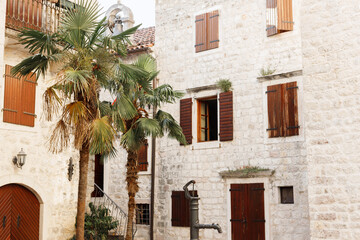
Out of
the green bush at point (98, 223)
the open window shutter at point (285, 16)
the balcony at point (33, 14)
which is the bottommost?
the green bush at point (98, 223)

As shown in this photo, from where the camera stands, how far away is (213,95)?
49.2 feet

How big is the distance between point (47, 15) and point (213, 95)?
512 centimetres

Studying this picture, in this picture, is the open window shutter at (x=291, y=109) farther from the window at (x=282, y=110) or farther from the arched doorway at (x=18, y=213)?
the arched doorway at (x=18, y=213)

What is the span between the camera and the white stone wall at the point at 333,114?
9.43 metres

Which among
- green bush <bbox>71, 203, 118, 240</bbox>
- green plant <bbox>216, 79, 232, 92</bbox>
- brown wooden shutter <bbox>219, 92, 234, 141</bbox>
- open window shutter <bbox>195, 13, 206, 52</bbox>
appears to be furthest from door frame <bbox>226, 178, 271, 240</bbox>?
open window shutter <bbox>195, 13, 206, 52</bbox>

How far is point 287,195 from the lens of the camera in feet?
43.4

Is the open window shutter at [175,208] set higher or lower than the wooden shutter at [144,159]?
lower

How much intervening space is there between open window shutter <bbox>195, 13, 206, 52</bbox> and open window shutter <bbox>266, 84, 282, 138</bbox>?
2755mm

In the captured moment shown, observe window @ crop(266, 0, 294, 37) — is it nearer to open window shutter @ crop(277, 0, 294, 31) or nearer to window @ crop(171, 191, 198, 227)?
open window shutter @ crop(277, 0, 294, 31)

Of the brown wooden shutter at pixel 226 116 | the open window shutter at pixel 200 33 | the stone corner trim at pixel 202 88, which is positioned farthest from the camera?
the open window shutter at pixel 200 33

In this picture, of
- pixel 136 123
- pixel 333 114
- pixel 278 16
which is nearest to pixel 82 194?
pixel 136 123

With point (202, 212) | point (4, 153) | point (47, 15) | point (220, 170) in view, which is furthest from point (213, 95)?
point (4, 153)

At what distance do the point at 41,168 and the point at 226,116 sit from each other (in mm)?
5217

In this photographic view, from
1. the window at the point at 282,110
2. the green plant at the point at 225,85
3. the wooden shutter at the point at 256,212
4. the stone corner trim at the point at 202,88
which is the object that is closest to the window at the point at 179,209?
the wooden shutter at the point at 256,212
